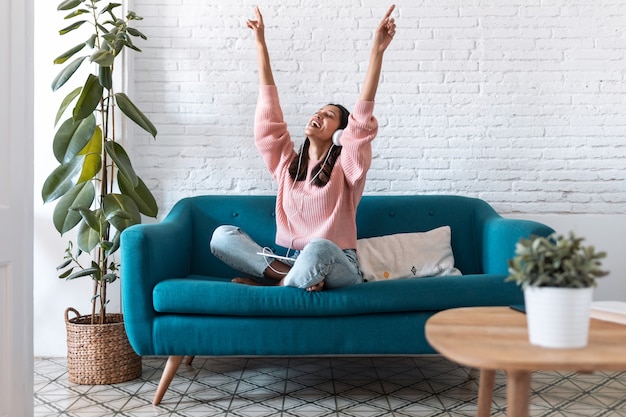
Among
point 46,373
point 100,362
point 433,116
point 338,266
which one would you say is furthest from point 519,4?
point 46,373

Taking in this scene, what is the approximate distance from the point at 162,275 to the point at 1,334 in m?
0.71

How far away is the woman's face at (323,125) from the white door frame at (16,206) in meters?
1.26

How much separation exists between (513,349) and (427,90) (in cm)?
250

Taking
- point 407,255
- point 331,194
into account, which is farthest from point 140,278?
point 407,255

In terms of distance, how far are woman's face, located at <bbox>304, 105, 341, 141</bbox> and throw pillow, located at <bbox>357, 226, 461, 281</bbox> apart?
1.79 ft

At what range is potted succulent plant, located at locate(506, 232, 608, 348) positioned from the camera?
55.6 inches

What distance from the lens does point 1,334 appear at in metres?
2.27

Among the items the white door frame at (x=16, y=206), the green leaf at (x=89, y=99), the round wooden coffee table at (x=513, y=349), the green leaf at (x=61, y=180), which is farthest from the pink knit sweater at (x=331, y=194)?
the round wooden coffee table at (x=513, y=349)

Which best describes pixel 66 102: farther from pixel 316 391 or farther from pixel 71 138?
pixel 316 391

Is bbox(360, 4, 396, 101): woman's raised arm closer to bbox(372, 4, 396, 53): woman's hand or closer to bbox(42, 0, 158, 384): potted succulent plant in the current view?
bbox(372, 4, 396, 53): woman's hand

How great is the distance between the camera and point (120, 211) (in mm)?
3068

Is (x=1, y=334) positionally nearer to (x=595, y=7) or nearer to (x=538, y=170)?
(x=538, y=170)

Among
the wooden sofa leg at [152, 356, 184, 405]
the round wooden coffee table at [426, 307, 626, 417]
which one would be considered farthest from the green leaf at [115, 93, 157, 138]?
the round wooden coffee table at [426, 307, 626, 417]

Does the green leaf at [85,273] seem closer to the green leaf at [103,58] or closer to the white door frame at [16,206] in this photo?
the white door frame at [16,206]
